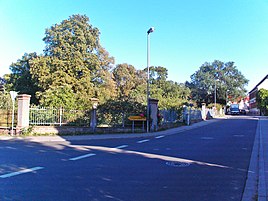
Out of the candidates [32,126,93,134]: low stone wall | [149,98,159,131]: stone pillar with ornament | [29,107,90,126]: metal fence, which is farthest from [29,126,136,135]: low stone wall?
[149,98,159,131]: stone pillar with ornament

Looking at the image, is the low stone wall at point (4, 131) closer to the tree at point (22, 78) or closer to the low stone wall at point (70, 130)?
the low stone wall at point (70, 130)

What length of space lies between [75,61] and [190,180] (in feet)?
108

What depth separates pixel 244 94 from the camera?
268 feet

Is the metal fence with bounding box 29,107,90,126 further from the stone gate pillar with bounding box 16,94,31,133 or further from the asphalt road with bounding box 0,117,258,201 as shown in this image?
the asphalt road with bounding box 0,117,258,201

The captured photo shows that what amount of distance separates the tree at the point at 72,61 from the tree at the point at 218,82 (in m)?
46.5

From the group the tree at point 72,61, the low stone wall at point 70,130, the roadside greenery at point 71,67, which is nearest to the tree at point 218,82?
the roadside greenery at point 71,67

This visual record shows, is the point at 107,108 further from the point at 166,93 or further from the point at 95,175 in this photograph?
the point at 166,93

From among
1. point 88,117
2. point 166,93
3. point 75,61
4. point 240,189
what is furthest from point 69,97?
point 166,93

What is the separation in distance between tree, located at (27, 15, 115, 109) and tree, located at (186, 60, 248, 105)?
152ft

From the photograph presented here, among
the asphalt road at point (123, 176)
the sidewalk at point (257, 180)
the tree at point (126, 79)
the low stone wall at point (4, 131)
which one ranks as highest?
the tree at point (126, 79)

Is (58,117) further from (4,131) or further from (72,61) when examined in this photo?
(72,61)

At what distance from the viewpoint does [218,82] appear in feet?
271

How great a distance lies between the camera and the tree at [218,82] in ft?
265

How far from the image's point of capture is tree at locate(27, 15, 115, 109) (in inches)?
1439
